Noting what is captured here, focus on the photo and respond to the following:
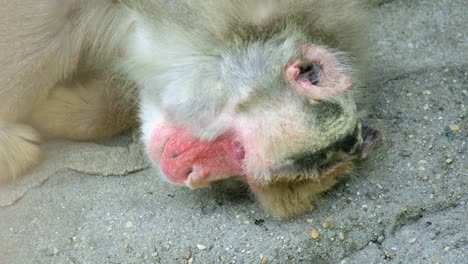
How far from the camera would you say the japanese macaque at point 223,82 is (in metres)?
3.30

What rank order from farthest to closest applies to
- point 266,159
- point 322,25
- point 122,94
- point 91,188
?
point 122,94 → point 91,188 → point 322,25 → point 266,159

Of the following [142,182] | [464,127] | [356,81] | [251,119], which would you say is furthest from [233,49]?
[464,127]

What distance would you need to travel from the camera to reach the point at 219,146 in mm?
3400

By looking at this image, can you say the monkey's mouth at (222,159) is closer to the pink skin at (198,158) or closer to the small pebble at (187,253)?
the pink skin at (198,158)

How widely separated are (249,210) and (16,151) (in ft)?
3.62

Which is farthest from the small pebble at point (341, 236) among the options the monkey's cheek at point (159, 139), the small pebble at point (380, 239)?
the monkey's cheek at point (159, 139)

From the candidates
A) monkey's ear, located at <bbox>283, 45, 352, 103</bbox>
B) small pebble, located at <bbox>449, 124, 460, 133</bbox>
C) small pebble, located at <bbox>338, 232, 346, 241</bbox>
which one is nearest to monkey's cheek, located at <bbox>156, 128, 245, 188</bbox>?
monkey's ear, located at <bbox>283, 45, 352, 103</bbox>

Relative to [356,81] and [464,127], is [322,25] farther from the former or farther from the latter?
[464,127]

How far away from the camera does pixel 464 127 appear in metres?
4.00

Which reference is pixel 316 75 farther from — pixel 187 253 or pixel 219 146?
pixel 187 253

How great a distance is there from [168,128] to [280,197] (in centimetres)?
57

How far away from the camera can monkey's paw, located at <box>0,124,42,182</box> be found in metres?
3.72

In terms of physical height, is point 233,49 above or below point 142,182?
above

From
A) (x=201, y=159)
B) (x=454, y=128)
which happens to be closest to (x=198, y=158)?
(x=201, y=159)
